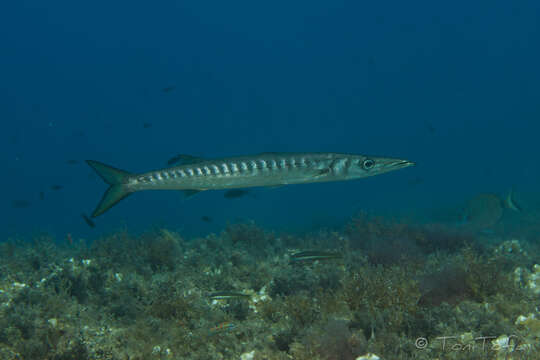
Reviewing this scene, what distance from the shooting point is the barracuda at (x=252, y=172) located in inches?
206

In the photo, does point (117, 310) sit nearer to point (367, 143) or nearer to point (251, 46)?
point (367, 143)

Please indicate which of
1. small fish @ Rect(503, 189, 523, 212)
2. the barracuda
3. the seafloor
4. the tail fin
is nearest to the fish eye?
the barracuda

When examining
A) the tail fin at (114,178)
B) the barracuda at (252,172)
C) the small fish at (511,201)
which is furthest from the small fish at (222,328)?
the small fish at (511,201)

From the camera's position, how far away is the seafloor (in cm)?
350

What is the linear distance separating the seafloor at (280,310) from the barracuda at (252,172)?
5.15ft

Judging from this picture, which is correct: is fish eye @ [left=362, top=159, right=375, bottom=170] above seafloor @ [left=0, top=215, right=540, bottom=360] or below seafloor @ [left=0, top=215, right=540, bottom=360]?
above

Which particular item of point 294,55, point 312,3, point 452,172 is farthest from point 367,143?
point 312,3

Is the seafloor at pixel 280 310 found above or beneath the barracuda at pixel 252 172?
beneath

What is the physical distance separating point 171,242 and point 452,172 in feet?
318

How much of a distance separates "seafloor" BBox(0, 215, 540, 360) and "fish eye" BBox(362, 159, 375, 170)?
161 cm

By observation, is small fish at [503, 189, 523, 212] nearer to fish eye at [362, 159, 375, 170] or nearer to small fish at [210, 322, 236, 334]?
fish eye at [362, 159, 375, 170]

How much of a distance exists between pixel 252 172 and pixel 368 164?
1.87 meters

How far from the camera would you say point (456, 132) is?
112375mm

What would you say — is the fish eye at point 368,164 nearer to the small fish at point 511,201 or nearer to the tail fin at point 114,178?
the tail fin at point 114,178
